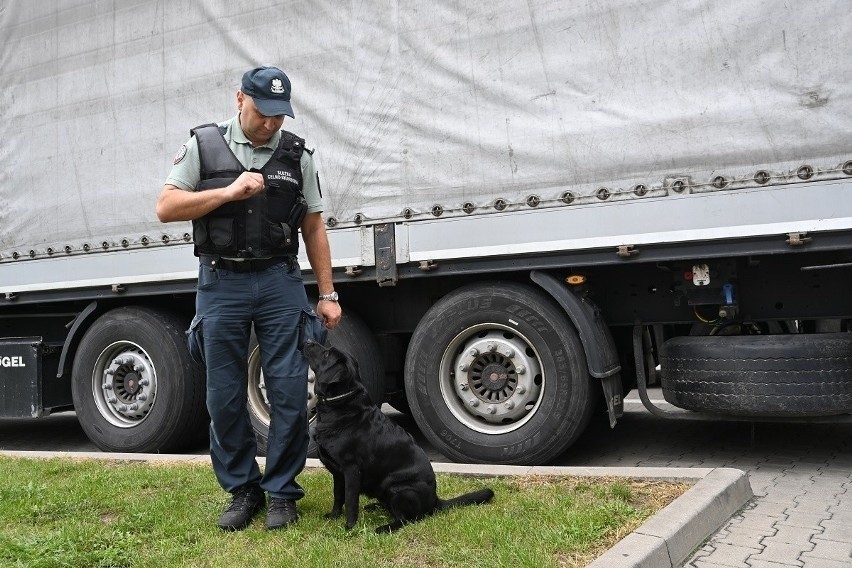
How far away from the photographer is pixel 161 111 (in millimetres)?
6090

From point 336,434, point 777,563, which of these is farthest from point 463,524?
point 777,563

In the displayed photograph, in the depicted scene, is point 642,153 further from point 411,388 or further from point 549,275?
point 411,388

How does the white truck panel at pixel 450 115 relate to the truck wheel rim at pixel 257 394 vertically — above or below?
above

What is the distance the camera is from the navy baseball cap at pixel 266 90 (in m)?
3.70

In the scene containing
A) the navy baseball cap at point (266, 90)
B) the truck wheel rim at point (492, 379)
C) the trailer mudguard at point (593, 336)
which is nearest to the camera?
the navy baseball cap at point (266, 90)

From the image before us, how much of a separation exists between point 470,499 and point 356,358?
185 centimetres

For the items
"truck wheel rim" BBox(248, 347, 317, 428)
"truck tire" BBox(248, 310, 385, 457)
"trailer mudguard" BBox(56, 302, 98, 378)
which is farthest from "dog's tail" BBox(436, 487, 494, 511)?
"trailer mudguard" BBox(56, 302, 98, 378)

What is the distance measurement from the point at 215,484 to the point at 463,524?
163 cm

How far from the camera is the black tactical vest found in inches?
149

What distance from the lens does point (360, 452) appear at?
376cm

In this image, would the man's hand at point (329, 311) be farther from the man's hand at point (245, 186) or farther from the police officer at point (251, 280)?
the man's hand at point (245, 186)

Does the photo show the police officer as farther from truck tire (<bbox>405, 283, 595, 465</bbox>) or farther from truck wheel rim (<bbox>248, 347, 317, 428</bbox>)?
truck wheel rim (<bbox>248, 347, 317, 428</bbox>)

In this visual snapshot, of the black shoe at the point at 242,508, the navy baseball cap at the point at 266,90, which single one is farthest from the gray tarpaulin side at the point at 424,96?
the black shoe at the point at 242,508

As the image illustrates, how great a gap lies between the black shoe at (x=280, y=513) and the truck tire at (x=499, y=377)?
158 centimetres
